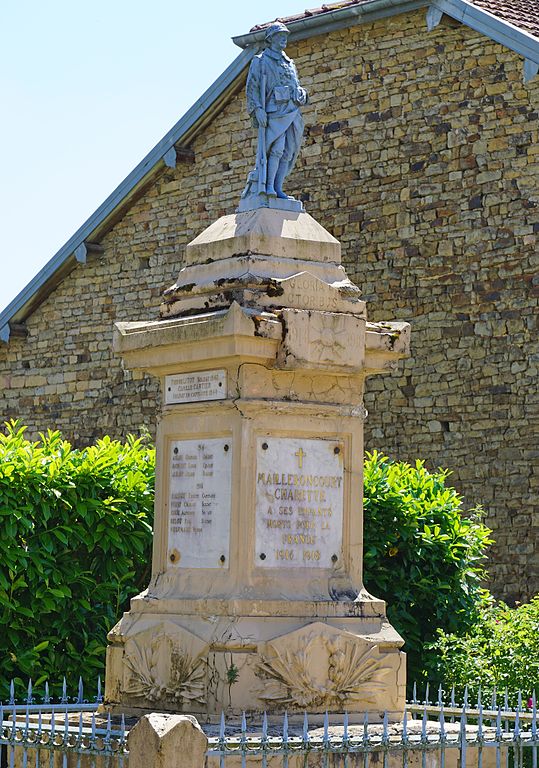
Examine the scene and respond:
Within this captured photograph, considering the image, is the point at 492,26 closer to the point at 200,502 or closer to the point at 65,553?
the point at 65,553

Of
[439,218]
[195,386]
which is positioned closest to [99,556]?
[195,386]

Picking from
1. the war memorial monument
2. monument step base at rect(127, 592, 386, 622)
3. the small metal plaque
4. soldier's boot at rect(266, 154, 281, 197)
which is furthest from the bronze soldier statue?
monument step base at rect(127, 592, 386, 622)

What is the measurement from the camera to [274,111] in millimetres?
8086

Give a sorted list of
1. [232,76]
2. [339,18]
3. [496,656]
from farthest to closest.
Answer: [232,76] → [339,18] → [496,656]

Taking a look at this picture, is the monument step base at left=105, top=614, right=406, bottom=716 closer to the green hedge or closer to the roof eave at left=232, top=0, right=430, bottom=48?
the green hedge

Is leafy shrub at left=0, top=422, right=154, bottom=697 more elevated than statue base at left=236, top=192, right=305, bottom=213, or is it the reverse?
statue base at left=236, top=192, right=305, bottom=213

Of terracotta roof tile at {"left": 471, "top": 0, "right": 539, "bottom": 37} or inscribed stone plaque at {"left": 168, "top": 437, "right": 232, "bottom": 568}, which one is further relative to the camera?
terracotta roof tile at {"left": 471, "top": 0, "right": 539, "bottom": 37}

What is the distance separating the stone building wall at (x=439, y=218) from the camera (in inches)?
636

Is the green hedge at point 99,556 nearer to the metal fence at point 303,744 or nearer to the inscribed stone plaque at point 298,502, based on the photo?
the metal fence at point 303,744

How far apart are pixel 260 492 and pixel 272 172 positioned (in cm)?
190

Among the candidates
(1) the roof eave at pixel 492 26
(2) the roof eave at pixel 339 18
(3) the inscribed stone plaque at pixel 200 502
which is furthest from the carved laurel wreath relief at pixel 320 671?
(2) the roof eave at pixel 339 18

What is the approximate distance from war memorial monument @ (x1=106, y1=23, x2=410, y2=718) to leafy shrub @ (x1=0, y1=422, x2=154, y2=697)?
2.19 metres

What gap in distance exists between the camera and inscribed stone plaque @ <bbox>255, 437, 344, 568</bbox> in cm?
718

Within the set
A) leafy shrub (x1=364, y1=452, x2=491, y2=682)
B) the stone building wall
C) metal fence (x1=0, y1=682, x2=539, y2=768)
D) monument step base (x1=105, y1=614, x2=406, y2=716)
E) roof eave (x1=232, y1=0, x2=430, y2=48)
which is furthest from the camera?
roof eave (x1=232, y1=0, x2=430, y2=48)
